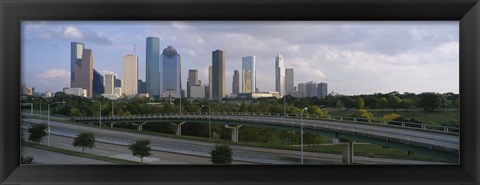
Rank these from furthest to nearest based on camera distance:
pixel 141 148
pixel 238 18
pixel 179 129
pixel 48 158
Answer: pixel 179 129
pixel 141 148
pixel 48 158
pixel 238 18

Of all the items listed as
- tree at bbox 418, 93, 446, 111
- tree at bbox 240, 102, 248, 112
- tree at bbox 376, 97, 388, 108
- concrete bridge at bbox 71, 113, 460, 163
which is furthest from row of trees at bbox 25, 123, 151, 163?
tree at bbox 418, 93, 446, 111

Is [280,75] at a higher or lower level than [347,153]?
higher

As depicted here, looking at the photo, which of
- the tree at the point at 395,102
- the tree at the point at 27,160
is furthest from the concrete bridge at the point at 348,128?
the tree at the point at 27,160

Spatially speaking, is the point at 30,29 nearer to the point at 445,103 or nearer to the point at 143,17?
the point at 143,17

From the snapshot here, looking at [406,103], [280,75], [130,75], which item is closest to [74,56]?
[130,75]

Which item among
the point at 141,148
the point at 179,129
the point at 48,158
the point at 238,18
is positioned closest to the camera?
the point at 238,18

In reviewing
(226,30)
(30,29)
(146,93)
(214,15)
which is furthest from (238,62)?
(30,29)

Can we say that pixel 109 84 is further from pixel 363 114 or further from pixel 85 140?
pixel 363 114

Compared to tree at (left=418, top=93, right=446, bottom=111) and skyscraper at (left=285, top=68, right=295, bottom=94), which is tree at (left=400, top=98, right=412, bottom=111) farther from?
skyscraper at (left=285, top=68, right=295, bottom=94)

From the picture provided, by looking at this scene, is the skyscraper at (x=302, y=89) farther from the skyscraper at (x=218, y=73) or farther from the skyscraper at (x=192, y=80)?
the skyscraper at (x=192, y=80)
